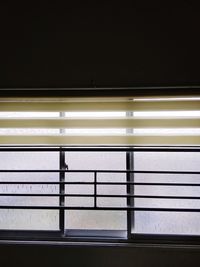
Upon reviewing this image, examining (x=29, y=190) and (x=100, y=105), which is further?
(x=29, y=190)

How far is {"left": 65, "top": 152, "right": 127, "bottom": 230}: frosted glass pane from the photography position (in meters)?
1.86

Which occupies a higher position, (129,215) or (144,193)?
(144,193)

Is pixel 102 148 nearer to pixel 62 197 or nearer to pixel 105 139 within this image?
pixel 105 139

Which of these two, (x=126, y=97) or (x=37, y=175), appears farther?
(x=37, y=175)

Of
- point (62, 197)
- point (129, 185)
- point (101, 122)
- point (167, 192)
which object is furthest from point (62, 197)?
point (167, 192)
